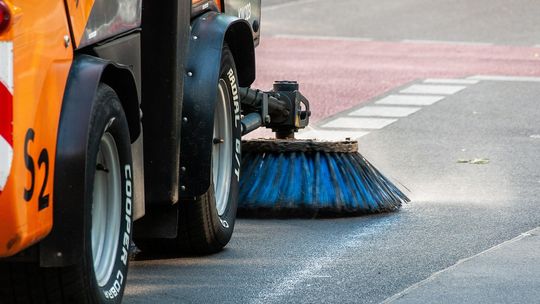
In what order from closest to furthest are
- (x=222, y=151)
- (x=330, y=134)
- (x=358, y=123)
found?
(x=222, y=151) < (x=330, y=134) < (x=358, y=123)

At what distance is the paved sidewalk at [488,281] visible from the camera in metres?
5.60

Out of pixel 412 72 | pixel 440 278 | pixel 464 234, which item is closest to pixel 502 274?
pixel 440 278

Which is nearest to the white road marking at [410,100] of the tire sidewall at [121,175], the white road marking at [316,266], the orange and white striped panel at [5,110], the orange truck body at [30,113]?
the white road marking at [316,266]

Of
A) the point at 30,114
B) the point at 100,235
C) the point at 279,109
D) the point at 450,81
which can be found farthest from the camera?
the point at 450,81

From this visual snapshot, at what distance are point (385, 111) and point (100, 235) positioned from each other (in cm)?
776

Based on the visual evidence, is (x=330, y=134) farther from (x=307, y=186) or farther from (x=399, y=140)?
(x=307, y=186)

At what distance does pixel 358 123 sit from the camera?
1195 cm

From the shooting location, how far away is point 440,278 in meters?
5.95

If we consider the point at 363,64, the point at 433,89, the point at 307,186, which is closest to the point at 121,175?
the point at 307,186

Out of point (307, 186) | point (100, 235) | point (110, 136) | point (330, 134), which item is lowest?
point (330, 134)

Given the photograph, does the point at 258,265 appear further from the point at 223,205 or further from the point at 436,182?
the point at 436,182

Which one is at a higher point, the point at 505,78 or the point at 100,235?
the point at 100,235

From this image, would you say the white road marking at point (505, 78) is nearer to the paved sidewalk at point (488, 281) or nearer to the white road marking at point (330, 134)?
the white road marking at point (330, 134)

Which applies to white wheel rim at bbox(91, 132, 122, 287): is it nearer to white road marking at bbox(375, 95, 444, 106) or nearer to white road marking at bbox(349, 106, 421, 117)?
white road marking at bbox(349, 106, 421, 117)
